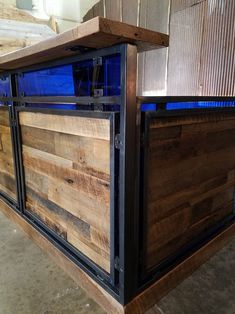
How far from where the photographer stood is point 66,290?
4.35 ft

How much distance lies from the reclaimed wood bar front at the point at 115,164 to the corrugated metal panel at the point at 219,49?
0.50m

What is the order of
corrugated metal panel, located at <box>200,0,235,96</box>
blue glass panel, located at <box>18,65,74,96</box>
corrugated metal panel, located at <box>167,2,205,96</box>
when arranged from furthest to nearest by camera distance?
corrugated metal panel, located at <box>167,2,205,96</box>, corrugated metal panel, located at <box>200,0,235,96</box>, blue glass panel, located at <box>18,65,74,96</box>

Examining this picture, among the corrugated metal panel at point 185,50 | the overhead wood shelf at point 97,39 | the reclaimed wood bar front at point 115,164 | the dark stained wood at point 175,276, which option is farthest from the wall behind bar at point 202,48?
the overhead wood shelf at point 97,39

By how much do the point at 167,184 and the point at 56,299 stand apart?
821 millimetres

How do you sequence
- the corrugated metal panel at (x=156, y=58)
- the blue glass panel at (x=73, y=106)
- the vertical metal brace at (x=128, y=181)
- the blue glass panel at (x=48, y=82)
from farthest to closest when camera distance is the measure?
the corrugated metal panel at (x=156, y=58), the blue glass panel at (x=48, y=82), the blue glass panel at (x=73, y=106), the vertical metal brace at (x=128, y=181)

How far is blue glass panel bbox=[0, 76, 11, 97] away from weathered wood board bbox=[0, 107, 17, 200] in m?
0.11

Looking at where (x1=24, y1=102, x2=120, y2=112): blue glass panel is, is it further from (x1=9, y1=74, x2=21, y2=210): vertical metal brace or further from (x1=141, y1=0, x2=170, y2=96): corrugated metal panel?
(x1=141, y1=0, x2=170, y2=96): corrugated metal panel

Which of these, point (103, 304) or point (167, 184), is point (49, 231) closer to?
point (103, 304)

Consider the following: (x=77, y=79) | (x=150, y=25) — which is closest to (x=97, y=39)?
(x=77, y=79)

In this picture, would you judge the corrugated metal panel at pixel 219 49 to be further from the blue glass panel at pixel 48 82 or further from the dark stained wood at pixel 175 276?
the blue glass panel at pixel 48 82

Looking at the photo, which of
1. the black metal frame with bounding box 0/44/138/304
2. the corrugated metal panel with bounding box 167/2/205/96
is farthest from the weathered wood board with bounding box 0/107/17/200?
the corrugated metal panel with bounding box 167/2/205/96

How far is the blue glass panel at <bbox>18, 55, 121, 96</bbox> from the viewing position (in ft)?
3.28

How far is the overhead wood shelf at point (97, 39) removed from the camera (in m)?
0.79

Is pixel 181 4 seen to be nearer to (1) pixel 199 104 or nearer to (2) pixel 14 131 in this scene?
(1) pixel 199 104
